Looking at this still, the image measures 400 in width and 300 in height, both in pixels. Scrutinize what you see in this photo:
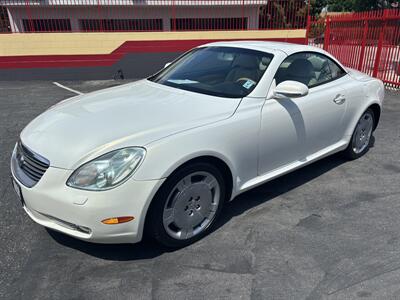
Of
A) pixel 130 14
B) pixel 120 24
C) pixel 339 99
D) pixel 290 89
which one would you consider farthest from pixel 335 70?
pixel 120 24

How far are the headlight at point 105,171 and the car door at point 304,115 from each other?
1273mm

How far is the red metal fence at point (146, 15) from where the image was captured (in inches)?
564

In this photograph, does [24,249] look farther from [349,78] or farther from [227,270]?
[349,78]

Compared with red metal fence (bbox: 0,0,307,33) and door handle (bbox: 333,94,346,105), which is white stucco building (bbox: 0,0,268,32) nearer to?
red metal fence (bbox: 0,0,307,33)

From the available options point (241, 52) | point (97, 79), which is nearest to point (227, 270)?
point (241, 52)

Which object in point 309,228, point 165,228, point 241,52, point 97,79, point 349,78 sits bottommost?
point 97,79

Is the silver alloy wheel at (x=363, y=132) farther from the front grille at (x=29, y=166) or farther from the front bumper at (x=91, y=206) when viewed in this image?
the front grille at (x=29, y=166)

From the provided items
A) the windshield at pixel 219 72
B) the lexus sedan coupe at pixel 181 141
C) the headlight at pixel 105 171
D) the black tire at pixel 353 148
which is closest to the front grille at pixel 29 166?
the lexus sedan coupe at pixel 181 141

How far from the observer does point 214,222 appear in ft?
10.4

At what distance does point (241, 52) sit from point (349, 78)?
148 centimetres

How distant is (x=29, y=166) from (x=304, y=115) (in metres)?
2.54

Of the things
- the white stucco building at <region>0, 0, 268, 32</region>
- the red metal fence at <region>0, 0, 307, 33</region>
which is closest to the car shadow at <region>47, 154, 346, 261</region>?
the red metal fence at <region>0, 0, 307, 33</region>

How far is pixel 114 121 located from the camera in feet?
9.36

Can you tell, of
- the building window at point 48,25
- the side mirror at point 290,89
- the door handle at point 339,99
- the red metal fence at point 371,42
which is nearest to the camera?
the side mirror at point 290,89
